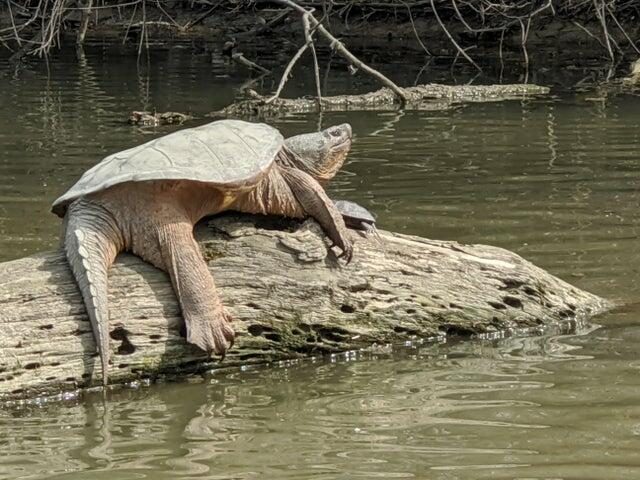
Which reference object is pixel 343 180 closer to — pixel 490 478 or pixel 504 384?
pixel 504 384

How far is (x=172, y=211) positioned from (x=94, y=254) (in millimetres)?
372

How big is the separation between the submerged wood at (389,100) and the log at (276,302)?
7307 millimetres

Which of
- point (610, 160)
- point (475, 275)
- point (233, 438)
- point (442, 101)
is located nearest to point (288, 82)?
point (442, 101)

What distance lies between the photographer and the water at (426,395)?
11.9 ft

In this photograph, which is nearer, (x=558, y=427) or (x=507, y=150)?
(x=558, y=427)

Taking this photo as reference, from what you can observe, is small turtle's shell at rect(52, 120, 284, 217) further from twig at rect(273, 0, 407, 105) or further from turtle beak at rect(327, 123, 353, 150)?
twig at rect(273, 0, 407, 105)

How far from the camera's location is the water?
362cm

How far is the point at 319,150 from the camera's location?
5297 mm

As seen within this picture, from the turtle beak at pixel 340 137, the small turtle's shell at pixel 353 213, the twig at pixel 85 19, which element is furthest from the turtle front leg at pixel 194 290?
the twig at pixel 85 19

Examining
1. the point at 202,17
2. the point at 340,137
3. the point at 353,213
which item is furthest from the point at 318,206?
the point at 202,17

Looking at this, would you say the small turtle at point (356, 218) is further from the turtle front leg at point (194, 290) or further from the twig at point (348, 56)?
the twig at point (348, 56)

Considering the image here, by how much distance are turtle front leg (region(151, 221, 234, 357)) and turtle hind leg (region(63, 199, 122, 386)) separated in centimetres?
21

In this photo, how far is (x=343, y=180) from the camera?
29.6ft

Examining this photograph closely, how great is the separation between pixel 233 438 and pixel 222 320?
788mm
